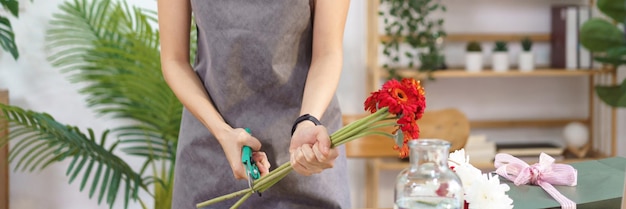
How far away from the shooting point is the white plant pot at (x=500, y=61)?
4.19 metres

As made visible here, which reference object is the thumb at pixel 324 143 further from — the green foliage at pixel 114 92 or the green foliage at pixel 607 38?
the green foliage at pixel 607 38

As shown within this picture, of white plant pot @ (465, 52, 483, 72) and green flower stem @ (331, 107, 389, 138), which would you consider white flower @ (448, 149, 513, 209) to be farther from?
white plant pot @ (465, 52, 483, 72)

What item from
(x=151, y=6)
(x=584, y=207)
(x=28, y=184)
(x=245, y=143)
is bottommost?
(x=28, y=184)

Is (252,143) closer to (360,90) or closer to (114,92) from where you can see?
(114,92)

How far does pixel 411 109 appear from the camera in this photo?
1181 millimetres

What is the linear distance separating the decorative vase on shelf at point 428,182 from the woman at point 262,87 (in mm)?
622

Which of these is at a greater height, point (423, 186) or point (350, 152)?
point (423, 186)

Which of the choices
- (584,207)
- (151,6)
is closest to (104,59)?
(151,6)

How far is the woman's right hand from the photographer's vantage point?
5.39 feet

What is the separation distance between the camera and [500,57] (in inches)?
165

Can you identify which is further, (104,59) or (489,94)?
(489,94)

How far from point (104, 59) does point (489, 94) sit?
1897 millimetres

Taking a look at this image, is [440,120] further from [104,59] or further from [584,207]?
[584,207]

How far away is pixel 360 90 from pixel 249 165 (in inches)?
112
